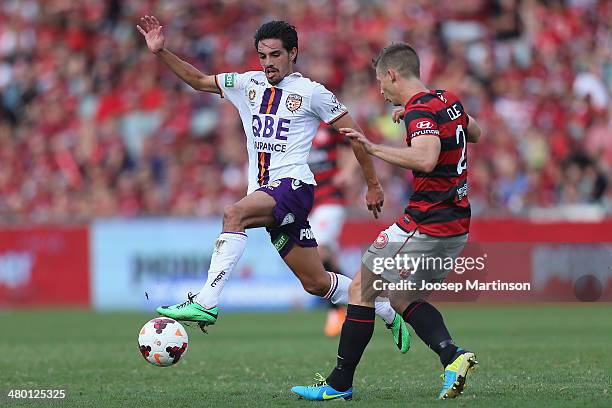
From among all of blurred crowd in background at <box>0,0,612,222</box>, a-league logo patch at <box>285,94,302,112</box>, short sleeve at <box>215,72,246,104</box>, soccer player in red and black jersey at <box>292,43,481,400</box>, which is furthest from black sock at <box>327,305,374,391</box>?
blurred crowd in background at <box>0,0,612,222</box>

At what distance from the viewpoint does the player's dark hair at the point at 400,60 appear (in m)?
6.66

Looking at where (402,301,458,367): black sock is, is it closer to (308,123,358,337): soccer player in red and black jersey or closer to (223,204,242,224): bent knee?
(223,204,242,224): bent knee

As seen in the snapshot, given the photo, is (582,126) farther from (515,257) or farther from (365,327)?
(365,327)

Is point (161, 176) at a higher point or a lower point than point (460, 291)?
higher

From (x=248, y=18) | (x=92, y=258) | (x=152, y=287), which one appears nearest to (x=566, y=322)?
(x=152, y=287)

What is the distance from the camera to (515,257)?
15430mm

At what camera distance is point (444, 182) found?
6.72 meters

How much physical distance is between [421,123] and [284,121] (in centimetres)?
181

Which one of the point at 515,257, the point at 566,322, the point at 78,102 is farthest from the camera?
the point at 78,102

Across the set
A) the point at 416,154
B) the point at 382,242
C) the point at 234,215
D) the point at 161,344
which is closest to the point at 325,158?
the point at 234,215

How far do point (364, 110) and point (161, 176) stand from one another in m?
3.83

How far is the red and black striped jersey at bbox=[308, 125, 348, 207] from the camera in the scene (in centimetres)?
1249

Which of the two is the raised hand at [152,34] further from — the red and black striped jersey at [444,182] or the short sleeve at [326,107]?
the red and black striped jersey at [444,182]

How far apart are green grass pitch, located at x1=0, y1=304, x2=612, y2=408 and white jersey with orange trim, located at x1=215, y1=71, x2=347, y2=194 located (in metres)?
1.59
